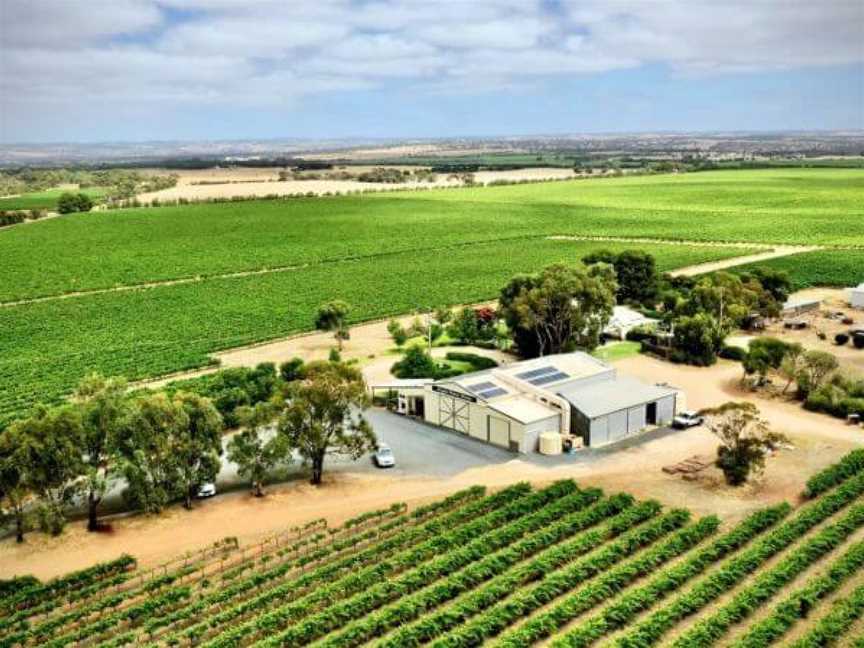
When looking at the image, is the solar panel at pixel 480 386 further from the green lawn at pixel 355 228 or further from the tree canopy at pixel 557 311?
the green lawn at pixel 355 228

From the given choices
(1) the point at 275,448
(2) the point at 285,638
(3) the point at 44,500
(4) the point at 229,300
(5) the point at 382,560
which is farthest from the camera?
(4) the point at 229,300

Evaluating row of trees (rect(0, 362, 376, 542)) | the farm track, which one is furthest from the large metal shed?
the farm track

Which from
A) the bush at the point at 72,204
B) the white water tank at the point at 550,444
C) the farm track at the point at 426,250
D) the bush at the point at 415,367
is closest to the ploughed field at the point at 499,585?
the white water tank at the point at 550,444

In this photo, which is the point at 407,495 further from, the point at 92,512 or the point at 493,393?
the point at 92,512

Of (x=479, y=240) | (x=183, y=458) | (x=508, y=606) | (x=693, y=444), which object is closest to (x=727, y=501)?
(x=693, y=444)

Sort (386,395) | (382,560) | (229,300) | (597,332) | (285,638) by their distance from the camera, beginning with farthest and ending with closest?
(229,300), (597,332), (386,395), (382,560), (285,638)

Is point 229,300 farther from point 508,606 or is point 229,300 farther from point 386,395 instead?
point 508,606

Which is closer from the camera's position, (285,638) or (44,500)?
(285,638)

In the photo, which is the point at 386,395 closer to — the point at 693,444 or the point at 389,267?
the point at 693,444
